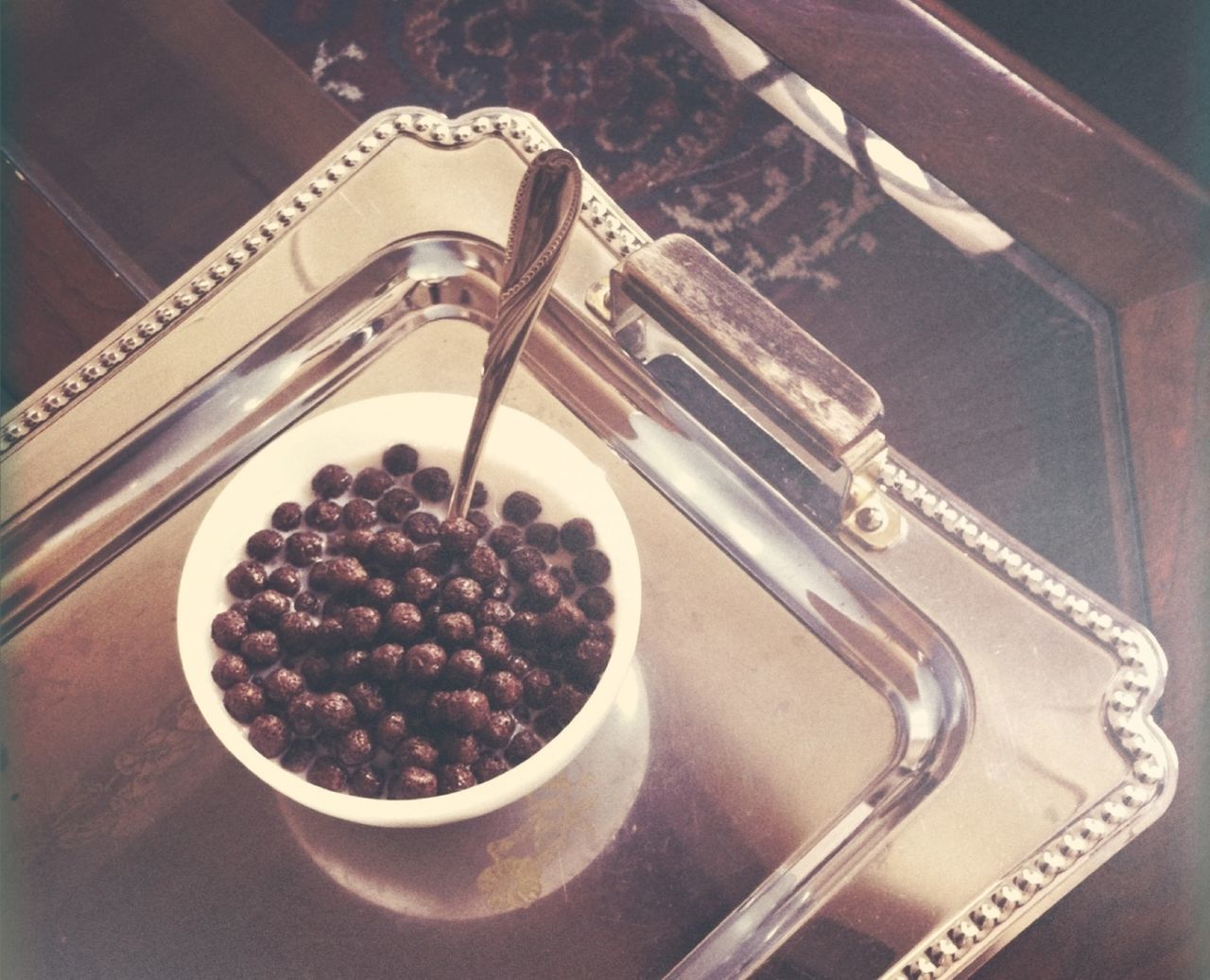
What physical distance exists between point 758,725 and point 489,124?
0.41 m

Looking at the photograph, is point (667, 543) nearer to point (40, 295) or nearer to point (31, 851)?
point (31, 851)

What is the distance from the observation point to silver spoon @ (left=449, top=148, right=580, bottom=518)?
1.85 ft

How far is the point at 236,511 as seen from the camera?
1.94ft

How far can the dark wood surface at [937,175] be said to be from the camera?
0.60 meters

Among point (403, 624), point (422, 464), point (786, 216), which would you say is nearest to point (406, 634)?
point (403, 624)

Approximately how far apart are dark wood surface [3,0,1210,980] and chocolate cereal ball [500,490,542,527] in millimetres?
288

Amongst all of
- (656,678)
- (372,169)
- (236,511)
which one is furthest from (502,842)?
(372,169)

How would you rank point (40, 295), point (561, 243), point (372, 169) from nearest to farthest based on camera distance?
point (561, 243) → point (372, 169) → point (40, 295)

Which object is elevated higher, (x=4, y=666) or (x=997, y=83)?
(x=997, y=83)

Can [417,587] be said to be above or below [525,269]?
below

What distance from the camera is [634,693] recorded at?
62 centimetres

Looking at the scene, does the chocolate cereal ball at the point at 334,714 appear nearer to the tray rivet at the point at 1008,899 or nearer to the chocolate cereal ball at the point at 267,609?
the chocolate cereal ball at the point at 267,609

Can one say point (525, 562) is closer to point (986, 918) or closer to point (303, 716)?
point (303, 716)

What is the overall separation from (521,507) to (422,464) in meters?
0.07
